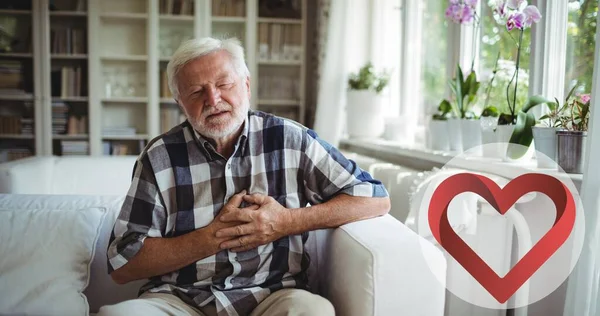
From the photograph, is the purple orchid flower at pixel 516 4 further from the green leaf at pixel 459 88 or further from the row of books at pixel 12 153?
the row of books at pixel 12 153

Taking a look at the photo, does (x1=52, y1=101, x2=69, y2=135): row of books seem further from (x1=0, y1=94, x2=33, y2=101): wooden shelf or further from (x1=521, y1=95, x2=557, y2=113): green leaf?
(x1=521, y1=95, x2=557, y2=113): green leaf

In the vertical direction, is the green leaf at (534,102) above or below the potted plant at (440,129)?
above

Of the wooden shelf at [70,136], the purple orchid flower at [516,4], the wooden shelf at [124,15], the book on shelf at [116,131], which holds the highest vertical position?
the wooden shelf at [124,15]

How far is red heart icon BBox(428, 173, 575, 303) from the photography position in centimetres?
138

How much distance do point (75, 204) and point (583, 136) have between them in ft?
4.78

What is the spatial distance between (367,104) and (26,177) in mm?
1959

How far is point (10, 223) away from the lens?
154 centimetres

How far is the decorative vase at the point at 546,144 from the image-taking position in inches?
59.1

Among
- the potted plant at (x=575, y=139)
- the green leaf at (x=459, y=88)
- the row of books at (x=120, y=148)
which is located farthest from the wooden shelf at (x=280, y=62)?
the potted plant at (x=575, y=139)

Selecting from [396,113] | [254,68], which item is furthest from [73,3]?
[396,113]

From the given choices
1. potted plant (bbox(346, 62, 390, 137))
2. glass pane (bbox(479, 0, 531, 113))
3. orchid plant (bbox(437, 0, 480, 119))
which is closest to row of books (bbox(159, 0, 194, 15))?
potted plant (bbox(346, 62, 390, 137))

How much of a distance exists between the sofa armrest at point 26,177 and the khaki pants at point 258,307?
1.18 m

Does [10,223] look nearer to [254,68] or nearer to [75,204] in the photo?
[75,204]

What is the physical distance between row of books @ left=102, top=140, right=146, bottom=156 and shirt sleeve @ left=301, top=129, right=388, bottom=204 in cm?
331
